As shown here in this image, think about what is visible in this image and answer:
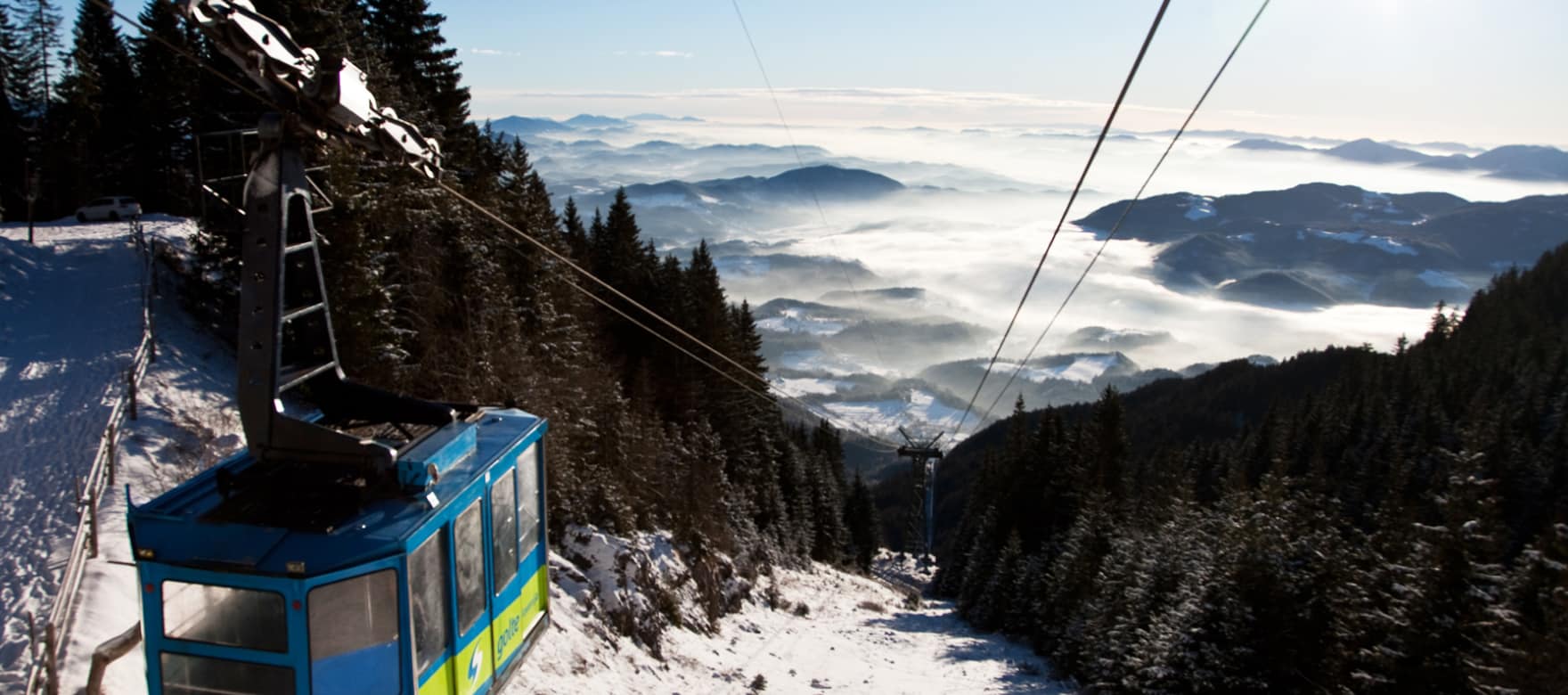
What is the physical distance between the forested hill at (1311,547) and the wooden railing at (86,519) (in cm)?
2172

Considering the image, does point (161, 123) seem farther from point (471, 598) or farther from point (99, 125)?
point (471, 598)

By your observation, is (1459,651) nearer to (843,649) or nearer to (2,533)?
(843,649)

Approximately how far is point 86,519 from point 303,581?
9.43 metres

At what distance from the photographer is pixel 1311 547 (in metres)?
23.5

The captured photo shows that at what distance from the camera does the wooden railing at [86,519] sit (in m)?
9.21

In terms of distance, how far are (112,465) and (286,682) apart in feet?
38.2

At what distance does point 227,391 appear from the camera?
21.0 meters

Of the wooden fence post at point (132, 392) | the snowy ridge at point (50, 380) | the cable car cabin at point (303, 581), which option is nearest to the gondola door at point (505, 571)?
the cable car cabin at point (303, 581)

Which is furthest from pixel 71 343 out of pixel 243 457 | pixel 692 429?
pixel 692 429

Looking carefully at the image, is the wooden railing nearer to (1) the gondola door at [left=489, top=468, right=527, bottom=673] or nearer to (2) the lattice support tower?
(1) the gondola door at [left=489, top=468, right=527, bottom=673]

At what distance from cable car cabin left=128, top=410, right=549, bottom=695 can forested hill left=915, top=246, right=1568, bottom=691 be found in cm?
1819

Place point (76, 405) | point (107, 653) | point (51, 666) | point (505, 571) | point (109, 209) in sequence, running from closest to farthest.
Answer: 1. point (51, 666)
2. point (107, 653)
3. point (505, 571)
4. point (76, 405)
5. point (109, 209)

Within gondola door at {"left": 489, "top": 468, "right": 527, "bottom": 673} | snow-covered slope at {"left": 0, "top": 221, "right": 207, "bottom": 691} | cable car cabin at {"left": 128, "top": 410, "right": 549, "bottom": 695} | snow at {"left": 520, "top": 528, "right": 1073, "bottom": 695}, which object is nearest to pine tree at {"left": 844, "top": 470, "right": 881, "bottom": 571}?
snow at {"left": 520, "top": 528, "right": 1073, "bottom": 695}

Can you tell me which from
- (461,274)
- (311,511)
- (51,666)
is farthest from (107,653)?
(461,274)
